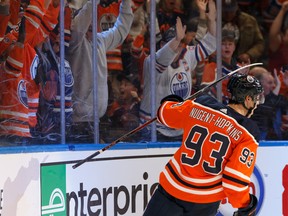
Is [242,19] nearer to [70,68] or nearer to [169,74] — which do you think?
[169,74]

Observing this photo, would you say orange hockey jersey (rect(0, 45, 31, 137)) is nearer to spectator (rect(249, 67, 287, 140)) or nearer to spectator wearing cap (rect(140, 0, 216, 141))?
spectator wearing cap (rect(140, 0, 216, 141))

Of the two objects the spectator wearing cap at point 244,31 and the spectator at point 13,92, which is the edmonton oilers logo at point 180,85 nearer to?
the spectator wearing cap at point 244,31

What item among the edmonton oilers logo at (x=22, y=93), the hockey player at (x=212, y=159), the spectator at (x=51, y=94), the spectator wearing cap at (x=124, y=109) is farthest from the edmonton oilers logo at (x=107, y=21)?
A: the hockey player at (x=212, y=159)

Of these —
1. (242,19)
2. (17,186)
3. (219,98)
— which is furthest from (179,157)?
Result: (242,19)

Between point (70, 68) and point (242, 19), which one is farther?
point (242, 19)

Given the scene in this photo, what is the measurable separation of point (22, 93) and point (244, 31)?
7.66 feet

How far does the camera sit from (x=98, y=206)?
4184 mm

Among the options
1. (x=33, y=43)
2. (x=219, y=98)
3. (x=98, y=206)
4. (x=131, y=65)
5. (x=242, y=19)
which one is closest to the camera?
(x=33, y=43)

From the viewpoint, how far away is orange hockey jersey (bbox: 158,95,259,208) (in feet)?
11.3

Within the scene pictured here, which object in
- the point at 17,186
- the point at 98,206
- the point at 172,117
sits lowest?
the point at 98,206

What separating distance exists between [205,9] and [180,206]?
2.11 meters

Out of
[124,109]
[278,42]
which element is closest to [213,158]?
[124,109]

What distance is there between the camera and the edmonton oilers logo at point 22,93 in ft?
12.6

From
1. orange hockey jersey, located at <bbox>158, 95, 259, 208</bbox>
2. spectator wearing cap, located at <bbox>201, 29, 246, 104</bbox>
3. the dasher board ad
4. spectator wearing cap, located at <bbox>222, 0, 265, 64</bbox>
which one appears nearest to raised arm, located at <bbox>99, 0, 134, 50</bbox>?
the dasher board ad
